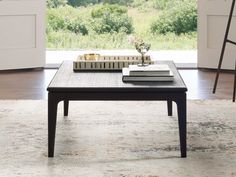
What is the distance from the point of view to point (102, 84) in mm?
3764

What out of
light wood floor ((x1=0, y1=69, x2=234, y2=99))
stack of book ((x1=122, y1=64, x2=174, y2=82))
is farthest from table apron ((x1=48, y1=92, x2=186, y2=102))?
light wood floor ((x1=0, y1=69, x2=234, y2=99))

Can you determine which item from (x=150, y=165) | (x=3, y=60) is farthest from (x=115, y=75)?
→ (x=3, y=60)

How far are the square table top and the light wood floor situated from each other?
163cm

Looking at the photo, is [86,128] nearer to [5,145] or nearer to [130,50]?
[5,145]

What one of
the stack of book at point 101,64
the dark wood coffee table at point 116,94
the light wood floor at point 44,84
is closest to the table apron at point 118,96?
the dark wood coffee table at point 116,94

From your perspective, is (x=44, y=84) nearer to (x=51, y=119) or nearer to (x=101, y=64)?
(x=101, y=64)

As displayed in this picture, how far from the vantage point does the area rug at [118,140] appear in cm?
346

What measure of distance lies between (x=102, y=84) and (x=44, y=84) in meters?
Answer: 2.65

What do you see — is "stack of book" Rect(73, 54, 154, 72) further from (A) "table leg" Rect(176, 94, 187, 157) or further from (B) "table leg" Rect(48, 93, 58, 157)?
(A) "table leg" Rect(176, 94, 187, 157)

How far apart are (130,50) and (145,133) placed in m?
5.56

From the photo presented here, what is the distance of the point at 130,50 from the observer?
9.73m

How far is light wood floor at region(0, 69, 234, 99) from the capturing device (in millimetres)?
5738

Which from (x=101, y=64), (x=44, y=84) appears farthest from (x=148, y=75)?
(x=44, y=84)

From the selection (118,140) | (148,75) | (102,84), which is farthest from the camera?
(118,140)
